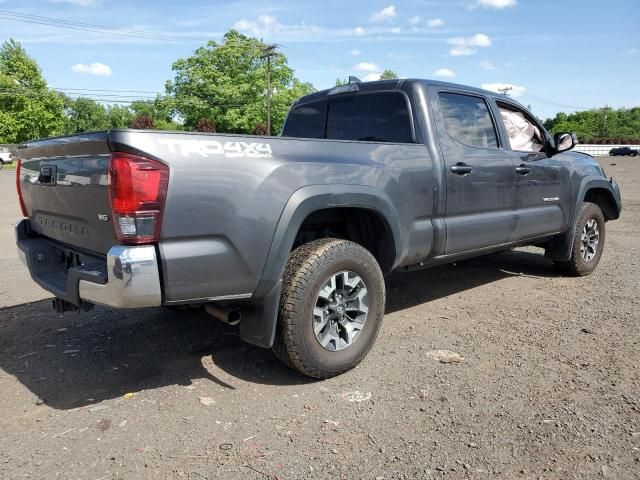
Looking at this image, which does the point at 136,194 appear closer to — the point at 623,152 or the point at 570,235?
Result: the point at 570,235

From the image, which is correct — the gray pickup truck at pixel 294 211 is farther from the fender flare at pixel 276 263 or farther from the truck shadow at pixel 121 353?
the truck shadow at pixel 121 353

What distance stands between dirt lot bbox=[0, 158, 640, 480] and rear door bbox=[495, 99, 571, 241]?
0.78m

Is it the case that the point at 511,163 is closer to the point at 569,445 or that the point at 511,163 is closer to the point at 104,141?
the point at 569,445

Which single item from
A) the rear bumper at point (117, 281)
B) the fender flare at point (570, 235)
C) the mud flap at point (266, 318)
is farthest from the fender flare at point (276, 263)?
the fender flare at point (570, 235)

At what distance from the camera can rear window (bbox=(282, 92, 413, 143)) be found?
414 cm

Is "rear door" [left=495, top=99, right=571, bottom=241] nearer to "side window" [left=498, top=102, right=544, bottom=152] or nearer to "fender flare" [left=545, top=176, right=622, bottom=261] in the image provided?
"side window" [left=498, top=102, right=544, bottom=152]

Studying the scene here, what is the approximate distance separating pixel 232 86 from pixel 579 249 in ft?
177

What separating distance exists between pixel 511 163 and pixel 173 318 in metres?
3.29

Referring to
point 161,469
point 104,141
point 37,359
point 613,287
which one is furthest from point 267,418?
point 613,287

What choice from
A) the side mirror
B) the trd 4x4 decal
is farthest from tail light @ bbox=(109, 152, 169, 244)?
the side mirror

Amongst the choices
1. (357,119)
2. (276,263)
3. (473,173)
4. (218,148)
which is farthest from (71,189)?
(473,173)

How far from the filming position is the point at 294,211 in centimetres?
302

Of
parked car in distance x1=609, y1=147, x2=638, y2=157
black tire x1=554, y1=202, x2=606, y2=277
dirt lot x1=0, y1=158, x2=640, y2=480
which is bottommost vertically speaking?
parked car in distance x1=609, y1=147, x2=638, y2=157

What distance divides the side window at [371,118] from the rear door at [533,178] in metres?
1.23
